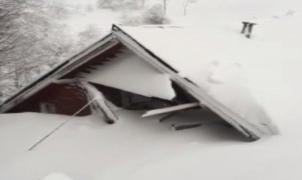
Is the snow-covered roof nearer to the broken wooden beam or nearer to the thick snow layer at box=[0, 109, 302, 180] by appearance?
the thick snow layer at box=[0, 109, 302, 180]

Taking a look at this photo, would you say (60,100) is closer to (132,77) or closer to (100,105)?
(100,105)

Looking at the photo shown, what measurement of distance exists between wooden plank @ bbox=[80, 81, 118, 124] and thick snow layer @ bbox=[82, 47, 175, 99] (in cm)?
32

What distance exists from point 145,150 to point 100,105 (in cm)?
201

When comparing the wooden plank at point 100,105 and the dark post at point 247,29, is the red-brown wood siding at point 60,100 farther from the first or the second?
the dark post at point 247,29

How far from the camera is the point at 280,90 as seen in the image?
8844 millimetres

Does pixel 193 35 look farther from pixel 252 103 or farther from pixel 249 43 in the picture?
pixel 252 103

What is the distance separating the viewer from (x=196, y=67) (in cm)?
869

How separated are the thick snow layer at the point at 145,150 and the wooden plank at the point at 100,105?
0.60 feet

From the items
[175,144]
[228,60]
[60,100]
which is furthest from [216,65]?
[60,100]

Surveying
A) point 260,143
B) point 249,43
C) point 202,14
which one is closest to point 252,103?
point 260,143

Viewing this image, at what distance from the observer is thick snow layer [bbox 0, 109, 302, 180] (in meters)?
6.72

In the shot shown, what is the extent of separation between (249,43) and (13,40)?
10535 mm

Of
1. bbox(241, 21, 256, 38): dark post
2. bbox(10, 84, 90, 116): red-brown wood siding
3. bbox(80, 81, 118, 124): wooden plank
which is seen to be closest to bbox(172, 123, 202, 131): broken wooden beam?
bbox(80, 81, 118, 124): wooden plank

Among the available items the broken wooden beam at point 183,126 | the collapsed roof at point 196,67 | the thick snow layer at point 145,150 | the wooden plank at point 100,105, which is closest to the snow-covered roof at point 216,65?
the collapsed roof at point 196,67
